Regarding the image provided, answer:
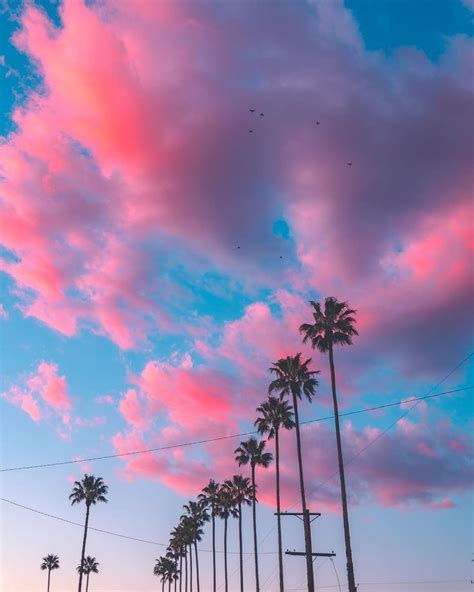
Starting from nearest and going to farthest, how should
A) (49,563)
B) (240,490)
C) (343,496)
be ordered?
(343,496)
(240,490)
(49,563)

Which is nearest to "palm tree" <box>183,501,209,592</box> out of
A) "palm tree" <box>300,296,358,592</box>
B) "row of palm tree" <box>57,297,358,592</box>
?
"row of palm tree" <box>57,297,358,592</box>

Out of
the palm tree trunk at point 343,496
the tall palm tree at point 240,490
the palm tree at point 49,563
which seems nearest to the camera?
the palm tree trunk at point 343,496

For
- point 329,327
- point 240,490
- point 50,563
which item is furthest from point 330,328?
point 50,563

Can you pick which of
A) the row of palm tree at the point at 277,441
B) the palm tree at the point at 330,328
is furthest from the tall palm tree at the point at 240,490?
the palm tree at the point at 330,328

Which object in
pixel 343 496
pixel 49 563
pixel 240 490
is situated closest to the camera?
pixel 343 496

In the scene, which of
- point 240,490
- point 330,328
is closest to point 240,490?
point 240,490

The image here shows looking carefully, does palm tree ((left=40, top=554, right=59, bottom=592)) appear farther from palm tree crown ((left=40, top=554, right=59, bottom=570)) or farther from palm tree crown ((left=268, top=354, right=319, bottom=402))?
palm tree crown ((left=268, top=354, right=319, bottom=402))

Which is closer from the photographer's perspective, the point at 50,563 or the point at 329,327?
the point at 329,327

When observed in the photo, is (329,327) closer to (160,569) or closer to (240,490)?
(240,490)

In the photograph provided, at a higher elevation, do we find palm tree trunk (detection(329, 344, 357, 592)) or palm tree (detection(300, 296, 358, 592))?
palm tree (detection(300, 296, 358, 592))

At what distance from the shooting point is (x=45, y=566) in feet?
474

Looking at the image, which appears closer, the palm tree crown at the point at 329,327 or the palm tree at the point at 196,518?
the palm tree crown at the point at 329,327

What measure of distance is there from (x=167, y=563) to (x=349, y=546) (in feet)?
451

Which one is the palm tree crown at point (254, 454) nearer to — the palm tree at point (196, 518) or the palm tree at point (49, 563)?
the palm tree at point (196, 518)
